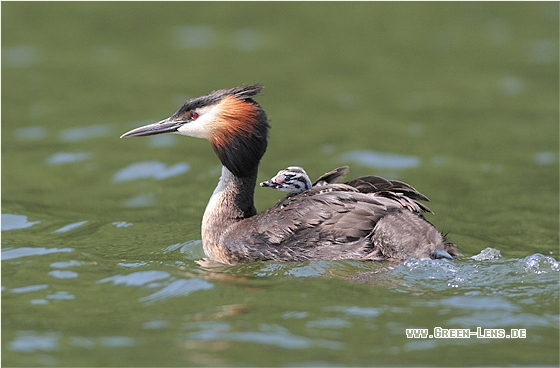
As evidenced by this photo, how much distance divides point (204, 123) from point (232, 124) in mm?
246

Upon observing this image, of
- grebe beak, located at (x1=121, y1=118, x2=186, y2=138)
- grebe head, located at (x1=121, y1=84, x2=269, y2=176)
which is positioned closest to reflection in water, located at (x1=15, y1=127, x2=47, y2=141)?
grebe beak, located at (x1=121, y1=118, x2=186, y2=138)

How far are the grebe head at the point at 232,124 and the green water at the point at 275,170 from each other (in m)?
0.95

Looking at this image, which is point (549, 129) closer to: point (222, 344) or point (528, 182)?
point (528, 182)

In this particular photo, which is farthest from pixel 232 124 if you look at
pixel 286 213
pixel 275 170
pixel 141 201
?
pixel 275 170

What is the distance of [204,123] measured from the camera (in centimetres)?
722

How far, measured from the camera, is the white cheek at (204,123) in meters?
7.20

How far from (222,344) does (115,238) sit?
9.75ft

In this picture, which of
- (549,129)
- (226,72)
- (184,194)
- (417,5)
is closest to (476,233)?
(184,194)

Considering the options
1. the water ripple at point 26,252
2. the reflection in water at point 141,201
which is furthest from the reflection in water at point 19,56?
the water ripple at point 26,252

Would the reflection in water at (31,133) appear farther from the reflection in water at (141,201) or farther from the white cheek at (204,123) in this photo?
the white cheek at (204,123)

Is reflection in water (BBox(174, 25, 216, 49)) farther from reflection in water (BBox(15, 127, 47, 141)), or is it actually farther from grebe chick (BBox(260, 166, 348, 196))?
grebe chick (BBox(260, 166, 348, 196))

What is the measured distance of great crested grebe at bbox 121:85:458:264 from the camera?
6520mm

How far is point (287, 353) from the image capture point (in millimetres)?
5234

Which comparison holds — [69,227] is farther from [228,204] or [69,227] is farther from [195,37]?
[195,37]
